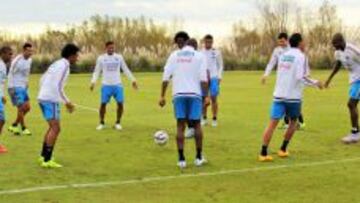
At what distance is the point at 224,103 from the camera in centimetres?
2712

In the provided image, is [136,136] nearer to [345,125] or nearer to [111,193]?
[345,125]

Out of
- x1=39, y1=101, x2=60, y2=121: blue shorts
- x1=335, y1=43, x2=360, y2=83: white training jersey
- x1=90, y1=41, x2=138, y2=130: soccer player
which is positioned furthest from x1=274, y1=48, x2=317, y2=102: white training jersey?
x1=90, y1=41, x2=138, y2=130: soccer player

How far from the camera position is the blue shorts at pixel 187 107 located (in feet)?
40.0

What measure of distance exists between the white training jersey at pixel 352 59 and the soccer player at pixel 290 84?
229 centimetres

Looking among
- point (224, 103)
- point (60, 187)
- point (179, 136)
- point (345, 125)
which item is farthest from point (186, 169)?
point (224, 103)

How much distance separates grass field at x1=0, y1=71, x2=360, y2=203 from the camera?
10.3 m

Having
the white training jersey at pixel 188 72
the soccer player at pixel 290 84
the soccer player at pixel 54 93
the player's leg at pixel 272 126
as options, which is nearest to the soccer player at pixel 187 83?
the white training jersey at pixel 188 72

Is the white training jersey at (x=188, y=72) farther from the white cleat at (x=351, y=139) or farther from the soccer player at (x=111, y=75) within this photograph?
the soccer player at (x=111, y=75)

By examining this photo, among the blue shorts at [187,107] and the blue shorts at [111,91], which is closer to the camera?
the blue shorts at [187,107]

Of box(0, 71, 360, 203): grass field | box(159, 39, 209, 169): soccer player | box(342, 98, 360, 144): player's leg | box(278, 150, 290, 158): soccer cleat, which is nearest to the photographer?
box(0, 71, 360, 203): grass field

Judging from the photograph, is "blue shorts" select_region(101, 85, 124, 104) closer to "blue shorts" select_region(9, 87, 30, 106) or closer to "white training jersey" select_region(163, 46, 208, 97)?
"blue shorts" select_region(9, 87, 30, 106)

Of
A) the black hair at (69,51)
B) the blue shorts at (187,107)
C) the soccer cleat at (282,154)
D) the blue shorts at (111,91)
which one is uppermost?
the black hair at (69,51)

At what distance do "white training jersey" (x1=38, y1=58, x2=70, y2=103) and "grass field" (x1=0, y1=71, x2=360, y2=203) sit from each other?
3.95 ft

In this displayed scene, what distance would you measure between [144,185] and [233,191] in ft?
4.51
